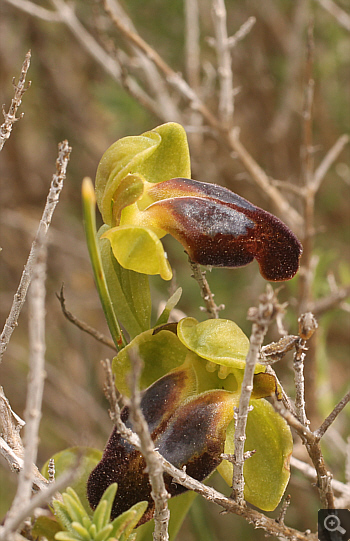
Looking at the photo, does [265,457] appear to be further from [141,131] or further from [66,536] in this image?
[141,131]

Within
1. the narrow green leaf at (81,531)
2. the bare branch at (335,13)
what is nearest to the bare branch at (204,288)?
the narrow green leaf at (81,531)

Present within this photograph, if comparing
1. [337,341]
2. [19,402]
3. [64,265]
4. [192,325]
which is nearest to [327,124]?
[337,341]

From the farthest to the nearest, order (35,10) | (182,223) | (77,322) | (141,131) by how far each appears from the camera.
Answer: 1. (141,131)
2. (35,10)
3. (77,322)
4. (182,223)

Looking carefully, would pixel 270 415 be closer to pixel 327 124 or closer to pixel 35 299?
pixel 35 299

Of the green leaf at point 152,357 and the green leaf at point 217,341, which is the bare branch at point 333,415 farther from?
the green leaf at point 152,357

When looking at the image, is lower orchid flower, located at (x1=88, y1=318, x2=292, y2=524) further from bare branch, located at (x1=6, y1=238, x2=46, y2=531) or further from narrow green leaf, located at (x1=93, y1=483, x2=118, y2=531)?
bare branch, located at (x1=6, y1=238, x2=46, y2=531)

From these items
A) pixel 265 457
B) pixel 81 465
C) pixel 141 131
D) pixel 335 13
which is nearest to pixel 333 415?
pixel 265 457
